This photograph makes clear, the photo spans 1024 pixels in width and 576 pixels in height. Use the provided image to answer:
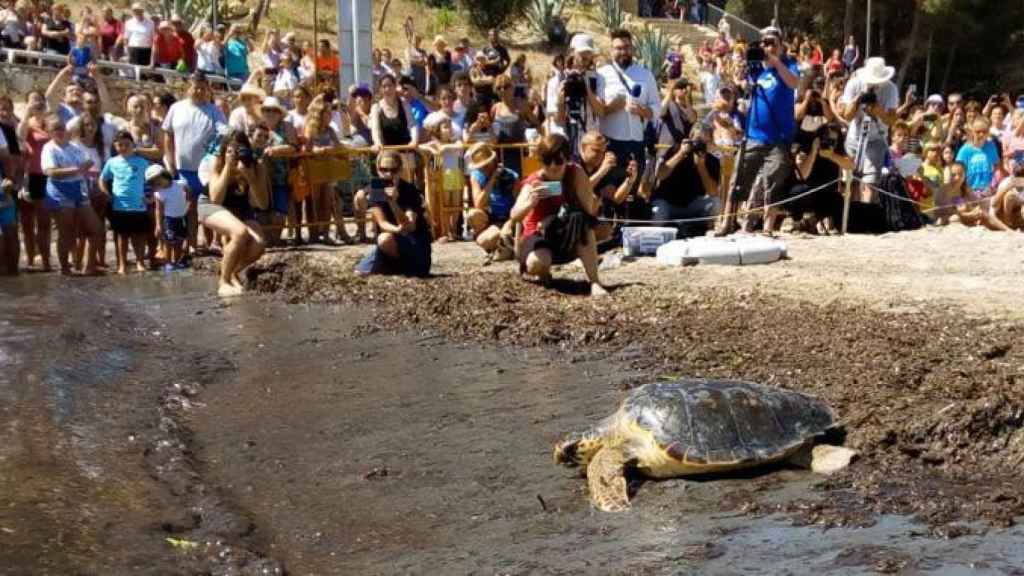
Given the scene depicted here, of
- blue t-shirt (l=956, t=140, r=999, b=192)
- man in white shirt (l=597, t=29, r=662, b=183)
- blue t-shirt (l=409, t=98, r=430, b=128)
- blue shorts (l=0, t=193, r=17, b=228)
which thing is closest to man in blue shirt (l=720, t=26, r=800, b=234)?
man in white shirt (l=597, t=29, r=662, b=183)

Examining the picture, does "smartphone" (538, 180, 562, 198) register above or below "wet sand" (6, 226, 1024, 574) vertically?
above

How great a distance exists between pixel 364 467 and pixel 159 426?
4.80ft

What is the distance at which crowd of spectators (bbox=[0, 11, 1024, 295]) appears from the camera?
12.5 metres

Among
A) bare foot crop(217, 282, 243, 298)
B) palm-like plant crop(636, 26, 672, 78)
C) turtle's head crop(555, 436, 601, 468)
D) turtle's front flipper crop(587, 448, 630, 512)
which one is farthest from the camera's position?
palm-like plant crop(636, 26, 672, 78)

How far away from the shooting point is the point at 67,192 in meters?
13.7

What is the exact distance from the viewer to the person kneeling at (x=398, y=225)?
1222cm

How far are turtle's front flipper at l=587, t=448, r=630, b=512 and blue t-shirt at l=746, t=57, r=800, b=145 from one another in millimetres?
7686

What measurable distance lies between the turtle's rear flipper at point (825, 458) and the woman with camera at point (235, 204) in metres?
7.08

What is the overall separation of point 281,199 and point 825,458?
9631 mm

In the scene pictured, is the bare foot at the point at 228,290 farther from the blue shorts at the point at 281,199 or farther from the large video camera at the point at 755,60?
the large video camera at the point at 755,60

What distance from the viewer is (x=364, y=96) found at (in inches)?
650

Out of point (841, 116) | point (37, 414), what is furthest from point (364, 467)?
point (841, 116)

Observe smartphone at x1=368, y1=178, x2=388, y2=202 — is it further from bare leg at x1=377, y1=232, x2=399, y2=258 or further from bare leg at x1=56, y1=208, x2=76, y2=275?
bare leg at x1=56, y1=208, x2=76, y2=275

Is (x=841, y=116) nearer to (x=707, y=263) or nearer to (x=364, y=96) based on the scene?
(x=707, y=263)
